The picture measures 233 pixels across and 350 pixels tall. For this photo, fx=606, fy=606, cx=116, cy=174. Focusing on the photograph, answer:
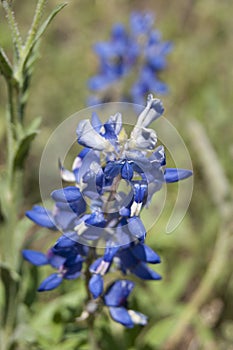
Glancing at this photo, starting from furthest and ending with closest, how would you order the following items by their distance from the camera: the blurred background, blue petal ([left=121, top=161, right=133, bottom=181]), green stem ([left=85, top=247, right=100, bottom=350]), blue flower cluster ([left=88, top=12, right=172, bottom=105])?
1. blue flower cluster ([left=88, top=12, right=172, bottom=105])
2. the blurred background
3. green stem ([left=85, top=247, right=100, bottom=350])
4. blue petal ([left=121, top=161, right=133, bottom=181])

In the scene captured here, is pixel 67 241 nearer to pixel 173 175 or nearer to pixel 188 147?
pixel 173 175

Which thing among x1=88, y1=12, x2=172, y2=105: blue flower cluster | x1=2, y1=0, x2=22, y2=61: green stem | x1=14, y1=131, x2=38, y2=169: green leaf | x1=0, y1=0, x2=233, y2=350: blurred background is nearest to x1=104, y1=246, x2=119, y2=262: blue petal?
x1=14, y1=131, x2=38, y2=169: green leaf

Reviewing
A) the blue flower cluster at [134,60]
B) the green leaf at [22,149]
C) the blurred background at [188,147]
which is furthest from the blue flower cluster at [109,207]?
the blue flower cluster at [134,60]

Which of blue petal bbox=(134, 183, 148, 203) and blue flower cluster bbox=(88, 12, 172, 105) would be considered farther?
blue flower cluster bbox=(88, 12, 172, 105)

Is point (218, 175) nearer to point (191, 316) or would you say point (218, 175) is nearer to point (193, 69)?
point (191, 316)

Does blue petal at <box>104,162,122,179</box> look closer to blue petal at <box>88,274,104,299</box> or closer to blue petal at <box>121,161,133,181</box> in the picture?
blue petal at <box>121,161,133,181</box>

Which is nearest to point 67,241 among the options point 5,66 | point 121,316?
point 121,316
